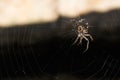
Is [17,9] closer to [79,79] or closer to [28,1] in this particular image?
[28,1]

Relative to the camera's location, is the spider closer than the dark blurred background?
No

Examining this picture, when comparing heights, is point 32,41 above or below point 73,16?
below

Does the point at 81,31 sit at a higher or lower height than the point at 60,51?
higher

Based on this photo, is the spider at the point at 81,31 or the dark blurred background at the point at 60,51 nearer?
the dark blurred background at the point at 60,51

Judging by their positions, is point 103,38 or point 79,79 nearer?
point 103,38

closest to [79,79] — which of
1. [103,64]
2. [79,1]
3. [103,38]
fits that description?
[103,64]

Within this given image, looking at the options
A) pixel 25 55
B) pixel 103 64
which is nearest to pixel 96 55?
pixel 103 64

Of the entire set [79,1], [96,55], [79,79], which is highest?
[79,1]
